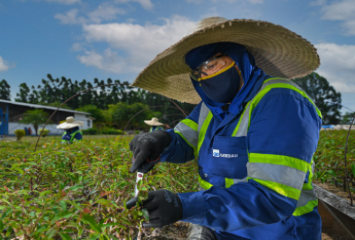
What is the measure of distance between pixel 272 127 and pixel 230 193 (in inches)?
13.5

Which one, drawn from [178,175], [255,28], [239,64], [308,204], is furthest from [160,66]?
[308,204]

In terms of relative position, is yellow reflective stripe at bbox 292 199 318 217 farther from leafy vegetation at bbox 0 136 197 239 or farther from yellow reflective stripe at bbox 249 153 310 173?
leafy vegetation at bbox 0 136 197 239

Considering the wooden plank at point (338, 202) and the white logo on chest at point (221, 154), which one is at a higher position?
the white logo on chest at point (221, 154)

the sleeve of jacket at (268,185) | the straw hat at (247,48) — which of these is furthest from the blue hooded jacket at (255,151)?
the straw hat at (247,48)

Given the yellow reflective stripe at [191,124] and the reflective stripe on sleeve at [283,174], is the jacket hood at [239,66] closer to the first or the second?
the yellow reflective stripe at [191,124]

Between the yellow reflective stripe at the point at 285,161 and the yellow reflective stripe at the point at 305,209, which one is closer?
the yellow reflective stripe at the point at 285,161

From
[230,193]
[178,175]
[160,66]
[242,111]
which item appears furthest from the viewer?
[178,175]

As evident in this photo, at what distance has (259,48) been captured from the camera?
1684 millimetres

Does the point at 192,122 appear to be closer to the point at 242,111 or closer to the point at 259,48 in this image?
the point at 242,111

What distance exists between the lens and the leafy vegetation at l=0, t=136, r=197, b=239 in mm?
789

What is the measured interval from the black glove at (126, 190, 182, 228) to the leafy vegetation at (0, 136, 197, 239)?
37 millimetres

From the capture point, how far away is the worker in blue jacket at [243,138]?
934 mm

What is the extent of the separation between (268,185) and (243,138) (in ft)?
1.19

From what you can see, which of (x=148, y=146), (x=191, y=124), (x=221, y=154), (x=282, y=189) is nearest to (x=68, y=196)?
(x=148, y=146)
